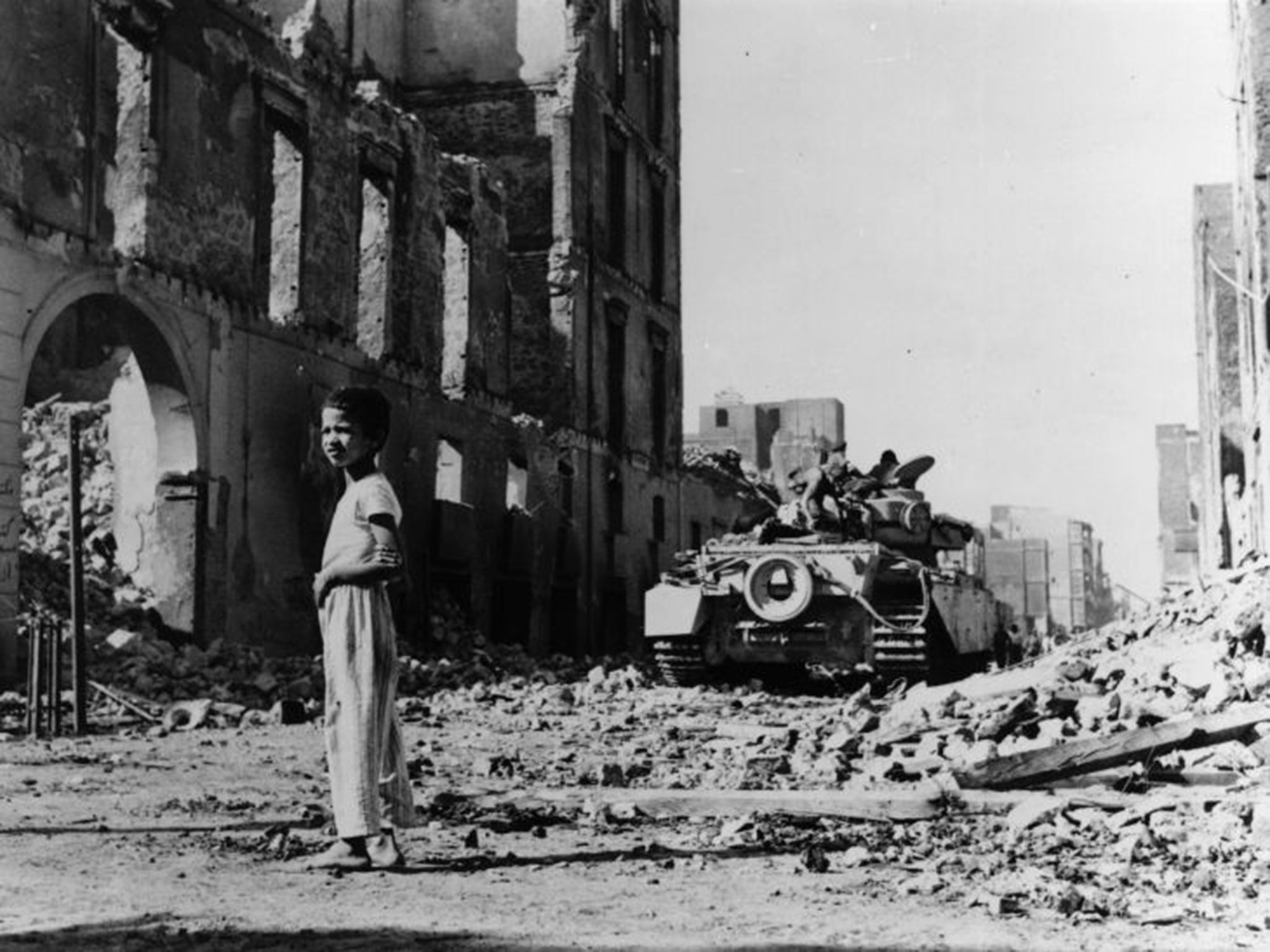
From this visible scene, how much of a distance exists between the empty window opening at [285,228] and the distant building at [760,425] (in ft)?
97.9

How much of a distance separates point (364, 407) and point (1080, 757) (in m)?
3.50

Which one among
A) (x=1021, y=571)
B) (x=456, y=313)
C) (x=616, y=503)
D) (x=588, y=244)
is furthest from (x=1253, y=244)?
(x=1021, y=571)

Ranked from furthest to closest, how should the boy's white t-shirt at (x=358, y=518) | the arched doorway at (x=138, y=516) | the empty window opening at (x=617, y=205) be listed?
the empty window opening at (x=617, y=205) < the arched doorway at (x=138, y=516) < the boy's white t-shirt at (x=358, y=518)

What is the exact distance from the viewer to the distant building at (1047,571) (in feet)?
218

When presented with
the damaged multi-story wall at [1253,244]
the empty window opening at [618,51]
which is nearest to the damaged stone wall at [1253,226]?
the damaged multi-story wall at [1253,244]

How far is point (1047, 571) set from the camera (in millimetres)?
66188

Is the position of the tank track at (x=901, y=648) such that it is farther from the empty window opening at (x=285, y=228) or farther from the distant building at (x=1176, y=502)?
the distant building at (x=1176, y=502)

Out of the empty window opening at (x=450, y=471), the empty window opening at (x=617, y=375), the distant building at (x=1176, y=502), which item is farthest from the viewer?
the distant building at (x=1176, y=502)

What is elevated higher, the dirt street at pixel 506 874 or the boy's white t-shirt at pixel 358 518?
the boy's white t-shirt at pixel 358 518

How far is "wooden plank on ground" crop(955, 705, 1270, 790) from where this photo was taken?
263 inches

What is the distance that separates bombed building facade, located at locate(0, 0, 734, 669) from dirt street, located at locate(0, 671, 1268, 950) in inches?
228

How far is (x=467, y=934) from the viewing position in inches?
161

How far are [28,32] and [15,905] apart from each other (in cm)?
1116

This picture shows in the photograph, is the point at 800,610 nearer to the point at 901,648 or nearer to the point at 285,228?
the point at 901,648
